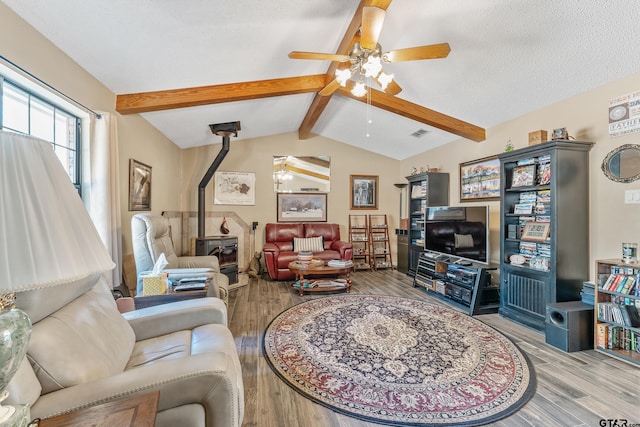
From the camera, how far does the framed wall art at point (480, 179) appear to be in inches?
151

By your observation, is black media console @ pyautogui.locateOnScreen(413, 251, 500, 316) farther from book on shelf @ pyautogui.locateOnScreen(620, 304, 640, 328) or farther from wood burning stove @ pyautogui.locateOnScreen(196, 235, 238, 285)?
wood burning stove @ pyautogui.locateOnScreen(196, 235, 238, 285)

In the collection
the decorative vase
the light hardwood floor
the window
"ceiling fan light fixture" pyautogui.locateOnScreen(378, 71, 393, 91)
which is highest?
"ceiling fan light fixture" pyautogui.locateOnScreen(378, 71, 393, 91)

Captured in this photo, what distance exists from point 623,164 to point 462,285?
6.39 feet

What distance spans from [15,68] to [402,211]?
579 centimetres

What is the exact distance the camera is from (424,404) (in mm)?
1767

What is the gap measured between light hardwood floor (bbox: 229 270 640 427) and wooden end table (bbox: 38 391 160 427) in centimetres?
99

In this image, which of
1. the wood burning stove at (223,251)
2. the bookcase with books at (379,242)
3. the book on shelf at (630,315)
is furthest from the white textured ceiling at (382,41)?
the bookcase with books at (379,242)

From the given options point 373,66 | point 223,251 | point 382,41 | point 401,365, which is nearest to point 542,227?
point 401,365

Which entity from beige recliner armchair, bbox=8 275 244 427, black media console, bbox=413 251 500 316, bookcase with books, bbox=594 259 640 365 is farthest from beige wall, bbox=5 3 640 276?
beige recliner armchair, bbox=8 275 244 427

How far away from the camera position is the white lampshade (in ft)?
1.93

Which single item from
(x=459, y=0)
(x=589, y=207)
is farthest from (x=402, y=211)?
(x=459, y=0)

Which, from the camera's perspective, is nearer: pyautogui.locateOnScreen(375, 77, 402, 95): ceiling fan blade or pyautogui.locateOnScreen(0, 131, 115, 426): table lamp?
pyautogui.locateOnScreen(0, 131, 115, 426): table lamp

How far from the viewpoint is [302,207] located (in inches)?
229

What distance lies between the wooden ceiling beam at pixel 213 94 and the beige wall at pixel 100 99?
0.63 feet
